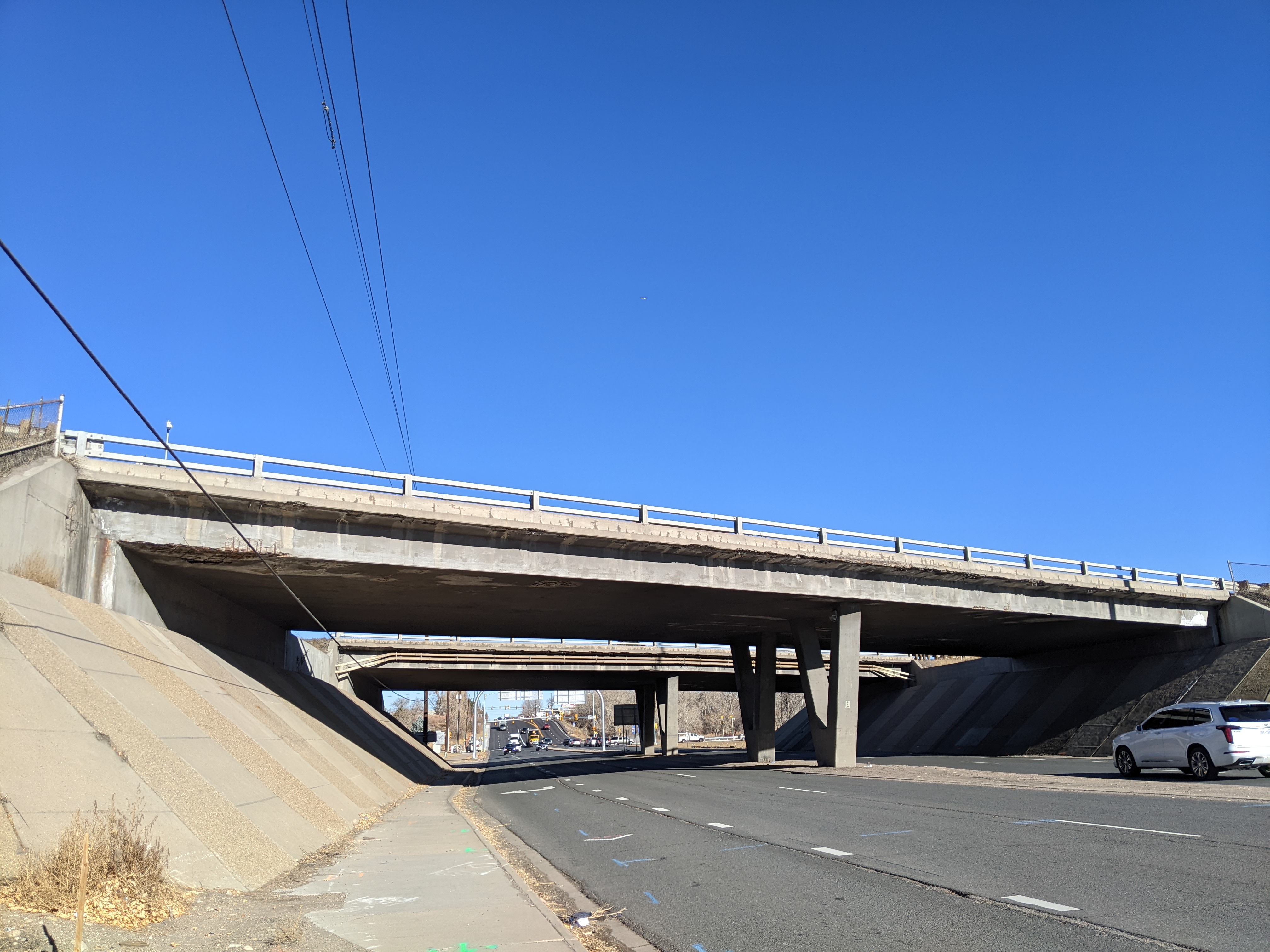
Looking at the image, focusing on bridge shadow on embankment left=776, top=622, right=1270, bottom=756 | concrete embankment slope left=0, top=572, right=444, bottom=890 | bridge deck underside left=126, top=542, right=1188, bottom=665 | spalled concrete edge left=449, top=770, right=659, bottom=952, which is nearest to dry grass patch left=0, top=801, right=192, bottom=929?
concrete embankment slope left=0, top=572, right=444, bottom=890

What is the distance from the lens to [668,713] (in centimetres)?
7012

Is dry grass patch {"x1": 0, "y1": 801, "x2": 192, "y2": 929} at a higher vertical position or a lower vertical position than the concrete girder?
lower

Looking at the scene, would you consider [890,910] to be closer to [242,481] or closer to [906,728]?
[242,481]

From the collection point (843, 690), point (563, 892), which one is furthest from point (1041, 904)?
point (843, 690)

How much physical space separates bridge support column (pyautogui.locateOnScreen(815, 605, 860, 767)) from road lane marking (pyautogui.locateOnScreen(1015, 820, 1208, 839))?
21600mm

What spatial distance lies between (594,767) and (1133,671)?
27.9 meters

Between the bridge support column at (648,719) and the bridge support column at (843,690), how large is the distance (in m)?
42.1

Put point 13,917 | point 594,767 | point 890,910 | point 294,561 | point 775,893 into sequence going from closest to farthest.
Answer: point 13,917 < point 890,910 < point 775,893 < point 294,561 < point 594,767

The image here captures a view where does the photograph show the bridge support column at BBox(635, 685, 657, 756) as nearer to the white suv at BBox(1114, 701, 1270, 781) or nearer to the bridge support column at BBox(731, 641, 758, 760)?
the bridge support column at BBox(731, 641, 758, 760)

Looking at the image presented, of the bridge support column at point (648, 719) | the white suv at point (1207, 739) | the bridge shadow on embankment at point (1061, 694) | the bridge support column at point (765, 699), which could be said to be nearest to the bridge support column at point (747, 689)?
the bridge support column at point (765, 699)

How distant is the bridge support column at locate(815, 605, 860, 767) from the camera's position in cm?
3447

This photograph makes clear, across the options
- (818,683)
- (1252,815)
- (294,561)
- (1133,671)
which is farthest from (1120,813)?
(1133,671)

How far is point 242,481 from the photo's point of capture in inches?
817

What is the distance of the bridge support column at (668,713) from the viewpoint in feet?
230
